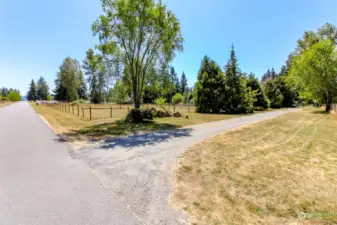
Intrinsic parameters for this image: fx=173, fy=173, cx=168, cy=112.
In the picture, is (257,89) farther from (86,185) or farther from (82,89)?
(82,89)

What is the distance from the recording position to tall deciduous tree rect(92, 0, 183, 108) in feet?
37.3

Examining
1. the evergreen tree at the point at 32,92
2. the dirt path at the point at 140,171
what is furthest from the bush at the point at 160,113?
the evergreen tree at the point at 32,92

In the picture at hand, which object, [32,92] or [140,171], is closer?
[140,171]

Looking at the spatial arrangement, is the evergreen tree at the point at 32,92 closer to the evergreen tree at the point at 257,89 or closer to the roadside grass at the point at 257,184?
the evergreen tree at the point at 257,89

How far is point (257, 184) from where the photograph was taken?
3.60 metres

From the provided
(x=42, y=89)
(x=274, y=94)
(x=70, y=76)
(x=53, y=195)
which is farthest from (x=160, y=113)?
(x=42, y=89)

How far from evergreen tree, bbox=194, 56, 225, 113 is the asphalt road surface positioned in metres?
17.7

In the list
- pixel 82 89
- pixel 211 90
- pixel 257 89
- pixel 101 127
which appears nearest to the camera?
pixel 101 127

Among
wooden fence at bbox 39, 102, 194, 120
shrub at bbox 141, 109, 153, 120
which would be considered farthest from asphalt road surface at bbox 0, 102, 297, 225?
wooden fence at bbox 39, 102, 194, 120

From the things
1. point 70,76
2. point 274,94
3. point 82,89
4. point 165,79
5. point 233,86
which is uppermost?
point 70,76

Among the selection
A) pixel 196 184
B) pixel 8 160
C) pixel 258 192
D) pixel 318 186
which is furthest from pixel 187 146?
pixel 8 160

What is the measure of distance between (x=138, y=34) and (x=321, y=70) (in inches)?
897

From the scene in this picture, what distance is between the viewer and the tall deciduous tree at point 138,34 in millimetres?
11383

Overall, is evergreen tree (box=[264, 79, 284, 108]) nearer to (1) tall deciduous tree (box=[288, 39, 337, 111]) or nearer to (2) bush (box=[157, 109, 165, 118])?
(1) tall deciduous tree (box=[288, 39, 337, 111])
